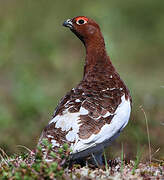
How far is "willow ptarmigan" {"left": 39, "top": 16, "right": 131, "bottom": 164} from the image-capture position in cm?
495

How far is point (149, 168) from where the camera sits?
16.7 feet

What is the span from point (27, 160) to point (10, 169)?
49cm

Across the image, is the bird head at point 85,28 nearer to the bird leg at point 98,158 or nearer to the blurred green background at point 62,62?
the blurred green background at point 62,62

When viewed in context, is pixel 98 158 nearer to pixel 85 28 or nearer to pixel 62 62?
pixel 85 28

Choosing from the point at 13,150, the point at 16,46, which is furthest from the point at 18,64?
the point at 13,150

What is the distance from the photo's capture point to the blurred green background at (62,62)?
10.4 meters

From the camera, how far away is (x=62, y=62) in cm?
1444

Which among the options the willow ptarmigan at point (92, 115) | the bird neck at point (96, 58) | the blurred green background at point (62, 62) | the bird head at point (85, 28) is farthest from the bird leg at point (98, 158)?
the bird head at point (85, 28)

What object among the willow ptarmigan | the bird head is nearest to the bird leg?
the willow ptarmigan

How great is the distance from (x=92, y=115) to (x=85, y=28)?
1.99 meters

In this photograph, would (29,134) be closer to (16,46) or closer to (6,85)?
(6,85)

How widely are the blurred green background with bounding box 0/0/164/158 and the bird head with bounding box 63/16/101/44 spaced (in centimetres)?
128

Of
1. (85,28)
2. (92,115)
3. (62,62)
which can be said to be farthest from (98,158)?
(62,62)

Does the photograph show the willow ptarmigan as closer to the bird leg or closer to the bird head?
the bird leg
